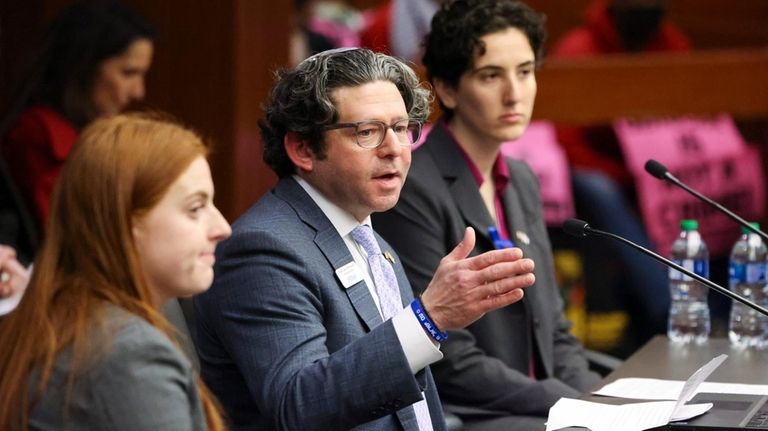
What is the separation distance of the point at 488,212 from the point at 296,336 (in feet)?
3.86

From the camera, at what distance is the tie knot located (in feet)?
9.30

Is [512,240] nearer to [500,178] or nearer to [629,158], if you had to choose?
[500,178]

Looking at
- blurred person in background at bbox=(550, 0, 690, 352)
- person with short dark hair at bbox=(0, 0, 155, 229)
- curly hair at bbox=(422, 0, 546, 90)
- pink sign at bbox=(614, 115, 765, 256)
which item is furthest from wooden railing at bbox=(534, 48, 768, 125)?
curly hair at bbox=(422, 0, 546, 90)

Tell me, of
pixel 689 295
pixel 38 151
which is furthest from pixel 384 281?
pixel 38 151

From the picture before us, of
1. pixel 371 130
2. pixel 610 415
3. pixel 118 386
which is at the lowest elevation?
pixel 610 415

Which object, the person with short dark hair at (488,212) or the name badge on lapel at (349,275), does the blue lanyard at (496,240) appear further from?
the name badge on lapel at (349,275)

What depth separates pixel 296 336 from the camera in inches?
100

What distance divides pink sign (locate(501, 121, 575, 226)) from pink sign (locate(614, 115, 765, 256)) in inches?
16.4

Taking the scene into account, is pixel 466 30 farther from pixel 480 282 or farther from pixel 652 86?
pixel 652 86

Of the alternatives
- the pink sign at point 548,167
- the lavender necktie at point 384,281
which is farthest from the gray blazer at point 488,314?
the pink sign at point 548,167

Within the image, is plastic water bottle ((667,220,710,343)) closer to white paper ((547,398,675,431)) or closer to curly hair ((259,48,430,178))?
white paper ((547,398,675,431))

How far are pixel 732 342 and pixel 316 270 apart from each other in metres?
1.41

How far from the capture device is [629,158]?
20.3 ft

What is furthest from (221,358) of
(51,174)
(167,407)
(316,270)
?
(51,174)
